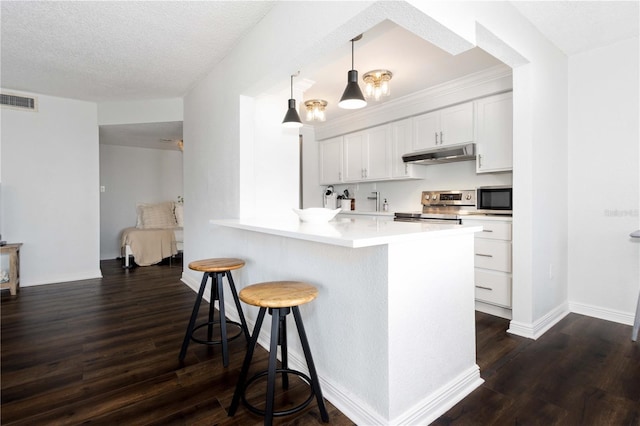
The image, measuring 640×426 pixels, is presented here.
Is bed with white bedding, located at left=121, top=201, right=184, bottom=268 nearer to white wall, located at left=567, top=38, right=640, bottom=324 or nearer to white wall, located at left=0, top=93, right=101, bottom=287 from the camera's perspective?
white wall, located at left=0, top=93, right=101, bottom=287

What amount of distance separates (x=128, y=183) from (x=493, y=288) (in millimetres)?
6217

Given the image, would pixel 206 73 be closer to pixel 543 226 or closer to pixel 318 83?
pixel 318 83

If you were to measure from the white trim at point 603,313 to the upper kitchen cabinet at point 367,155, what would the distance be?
2455 mm

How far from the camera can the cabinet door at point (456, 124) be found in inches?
138

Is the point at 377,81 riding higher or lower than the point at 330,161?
higher

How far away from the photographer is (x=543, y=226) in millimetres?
2623

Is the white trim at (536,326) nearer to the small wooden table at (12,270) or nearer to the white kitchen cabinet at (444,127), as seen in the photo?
the white kitchen cabinet at (444,127)

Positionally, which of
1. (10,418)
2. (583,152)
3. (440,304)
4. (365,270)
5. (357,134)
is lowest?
(10,418)

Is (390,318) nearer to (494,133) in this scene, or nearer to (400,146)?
(494,133)

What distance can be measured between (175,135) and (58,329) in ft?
10.9

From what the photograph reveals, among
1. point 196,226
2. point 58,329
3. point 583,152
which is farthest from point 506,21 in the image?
point 58,329

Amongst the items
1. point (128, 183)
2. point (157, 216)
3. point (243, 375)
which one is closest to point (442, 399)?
point (243, 375)

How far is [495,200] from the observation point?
3238mm

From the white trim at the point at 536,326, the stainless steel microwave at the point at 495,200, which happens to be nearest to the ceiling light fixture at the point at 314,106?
the stainless steel microwave at the point at 495,200
